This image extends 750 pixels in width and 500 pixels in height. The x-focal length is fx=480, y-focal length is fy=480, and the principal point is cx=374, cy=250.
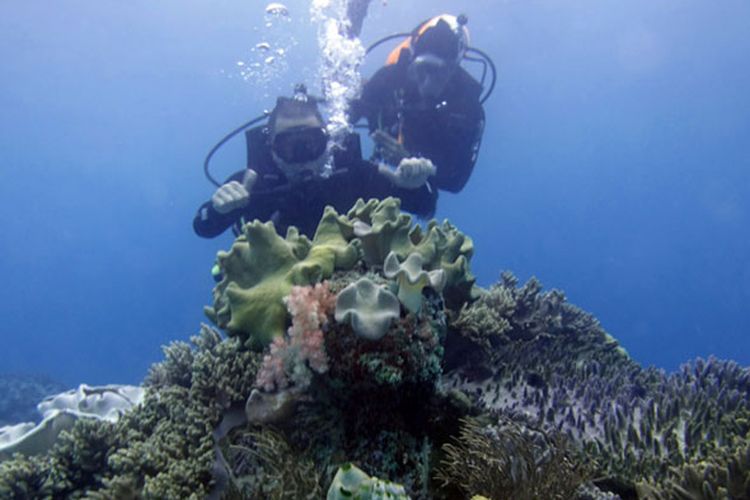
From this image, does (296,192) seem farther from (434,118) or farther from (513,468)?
(513,468)

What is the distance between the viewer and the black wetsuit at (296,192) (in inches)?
260

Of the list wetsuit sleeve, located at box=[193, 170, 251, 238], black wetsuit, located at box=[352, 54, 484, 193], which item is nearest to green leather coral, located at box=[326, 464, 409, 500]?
wetsuit sleeve, located at box=[193, 170, 251, 238]

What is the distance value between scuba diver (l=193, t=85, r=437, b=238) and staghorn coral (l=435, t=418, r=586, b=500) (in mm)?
3972

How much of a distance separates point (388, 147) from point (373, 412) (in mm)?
5357

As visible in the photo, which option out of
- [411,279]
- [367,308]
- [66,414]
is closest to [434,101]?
[411,279]

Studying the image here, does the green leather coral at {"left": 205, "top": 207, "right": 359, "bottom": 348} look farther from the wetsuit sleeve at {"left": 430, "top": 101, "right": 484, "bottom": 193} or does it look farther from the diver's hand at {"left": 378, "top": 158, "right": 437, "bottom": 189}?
the wetsuit sleeve at {"left": 430, "top": 101, "right": 484, "bottom": 193}

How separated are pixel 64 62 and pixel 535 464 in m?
69.9

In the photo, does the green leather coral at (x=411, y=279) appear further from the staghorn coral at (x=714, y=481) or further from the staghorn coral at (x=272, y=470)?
the staghorn coral at (x=714, y=481)

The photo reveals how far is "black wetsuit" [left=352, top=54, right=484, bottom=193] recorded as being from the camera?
30.3 feet

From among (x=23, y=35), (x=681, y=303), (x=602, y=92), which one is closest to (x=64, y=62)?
(x=23, y=35)

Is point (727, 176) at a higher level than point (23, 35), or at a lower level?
higher

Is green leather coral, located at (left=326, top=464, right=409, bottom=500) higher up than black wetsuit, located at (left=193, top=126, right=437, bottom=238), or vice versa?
black wetsuit, located at (left=193, top=126, right=437, bottom=238)

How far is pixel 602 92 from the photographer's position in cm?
9544

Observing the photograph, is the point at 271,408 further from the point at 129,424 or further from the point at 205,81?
the point at 205,81
